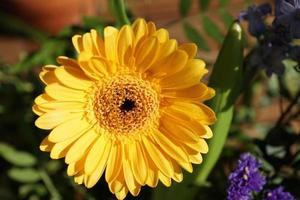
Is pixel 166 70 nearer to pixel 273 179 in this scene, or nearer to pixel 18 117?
pixel 273 179

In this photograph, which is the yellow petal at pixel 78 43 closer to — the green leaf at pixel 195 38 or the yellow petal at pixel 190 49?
the yellow petal at pixel 190 49


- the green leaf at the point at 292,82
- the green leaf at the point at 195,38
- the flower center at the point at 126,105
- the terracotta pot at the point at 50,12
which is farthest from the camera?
the terracotta pot at the point at 50,12

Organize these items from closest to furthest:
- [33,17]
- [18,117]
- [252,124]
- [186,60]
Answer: [186,60], [18,117], [252,124], [33,17]

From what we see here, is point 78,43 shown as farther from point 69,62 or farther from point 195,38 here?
point 195,38

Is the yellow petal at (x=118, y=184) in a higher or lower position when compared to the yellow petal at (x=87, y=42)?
lower

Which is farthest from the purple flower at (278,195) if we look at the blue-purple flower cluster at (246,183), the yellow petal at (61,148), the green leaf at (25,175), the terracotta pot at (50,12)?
the terracotta pot at (50,12)

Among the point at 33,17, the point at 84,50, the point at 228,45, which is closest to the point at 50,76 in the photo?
the point at 84,50

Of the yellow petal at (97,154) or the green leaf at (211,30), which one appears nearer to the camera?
the yellow petal at (97,154)

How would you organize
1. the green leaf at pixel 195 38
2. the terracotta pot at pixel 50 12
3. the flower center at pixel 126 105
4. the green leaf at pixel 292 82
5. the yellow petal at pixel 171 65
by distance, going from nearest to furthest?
the yellow petal at pixel 171 65
the flower center at pixel 126 105
the green leaf at pixel 195 38
the green leaf at pixel 292 82
the terracotta pot at pixel 50 12
